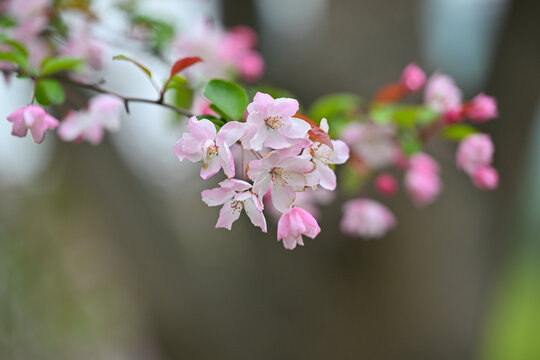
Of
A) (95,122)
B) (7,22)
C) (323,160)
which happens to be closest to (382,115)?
(323,160)

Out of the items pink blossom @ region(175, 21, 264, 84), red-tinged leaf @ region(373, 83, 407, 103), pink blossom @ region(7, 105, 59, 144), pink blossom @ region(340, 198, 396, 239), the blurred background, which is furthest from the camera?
the blurred background

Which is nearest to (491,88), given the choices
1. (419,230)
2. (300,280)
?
(419,230)

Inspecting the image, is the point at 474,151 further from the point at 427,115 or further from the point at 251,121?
the point at 251,121

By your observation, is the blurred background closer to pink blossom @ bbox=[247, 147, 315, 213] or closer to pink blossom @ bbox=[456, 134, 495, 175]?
pink blossom @ bbox=[456, 134, 495, 175]

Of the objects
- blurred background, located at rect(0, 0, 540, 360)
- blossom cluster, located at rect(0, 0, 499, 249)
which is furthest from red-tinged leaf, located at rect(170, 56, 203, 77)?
blurred background, located at rect(0, 0, 540, 360)

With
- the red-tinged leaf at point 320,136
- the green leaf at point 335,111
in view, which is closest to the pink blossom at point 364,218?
the green leaf at point 335,111

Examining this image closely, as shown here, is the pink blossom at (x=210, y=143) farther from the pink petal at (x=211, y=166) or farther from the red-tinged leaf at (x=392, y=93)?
the red-tinged leaf at (x=392, y=93)
